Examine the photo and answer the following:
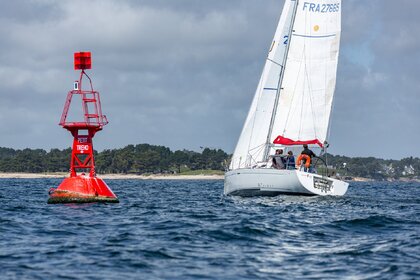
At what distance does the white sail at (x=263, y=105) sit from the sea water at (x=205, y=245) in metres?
12.5

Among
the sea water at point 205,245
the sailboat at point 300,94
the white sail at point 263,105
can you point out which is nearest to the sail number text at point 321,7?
the sailboat at point 300,94

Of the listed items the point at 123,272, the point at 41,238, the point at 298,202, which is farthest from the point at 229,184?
the point at 123,272

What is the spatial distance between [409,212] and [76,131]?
14901mm

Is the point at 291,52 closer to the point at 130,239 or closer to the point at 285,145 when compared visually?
the point at 285,145

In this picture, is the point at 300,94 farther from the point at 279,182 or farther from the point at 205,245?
the point at 205,245

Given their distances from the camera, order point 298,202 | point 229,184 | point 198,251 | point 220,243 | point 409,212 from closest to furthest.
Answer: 1. point 198,251
2. point 220,243
3. point 409,212
4. point 298,202
5. point 229,184

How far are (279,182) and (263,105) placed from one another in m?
6.70

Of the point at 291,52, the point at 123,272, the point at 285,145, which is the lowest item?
the point at 123,272

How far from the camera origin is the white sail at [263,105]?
41625mm

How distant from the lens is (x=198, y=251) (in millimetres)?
17703

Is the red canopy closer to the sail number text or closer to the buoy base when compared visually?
the sail number text

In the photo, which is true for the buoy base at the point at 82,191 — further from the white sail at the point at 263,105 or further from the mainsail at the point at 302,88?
the mainsail at the point at 302,88

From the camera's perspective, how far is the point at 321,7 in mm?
41688

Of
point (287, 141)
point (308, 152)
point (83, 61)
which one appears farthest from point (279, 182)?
point (83, 61)
